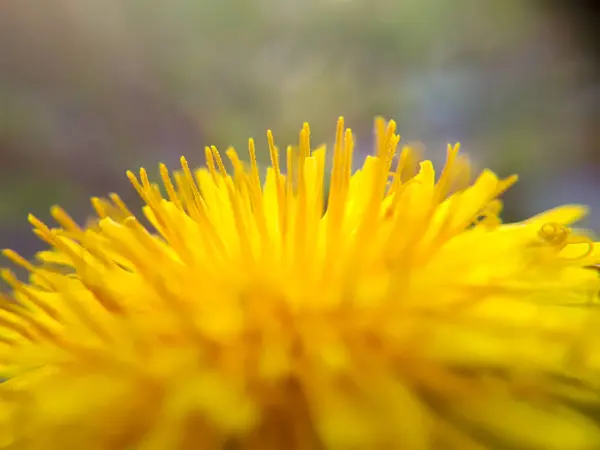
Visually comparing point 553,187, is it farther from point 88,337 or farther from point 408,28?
point 88,337

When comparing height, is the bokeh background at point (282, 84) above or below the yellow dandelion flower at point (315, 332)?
above

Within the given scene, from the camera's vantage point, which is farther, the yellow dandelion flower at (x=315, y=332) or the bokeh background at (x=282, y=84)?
the bokeh background at (x=282, y=84)

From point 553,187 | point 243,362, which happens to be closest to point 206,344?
point 243,362

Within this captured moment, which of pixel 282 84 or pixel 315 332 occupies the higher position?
pixel 282 84

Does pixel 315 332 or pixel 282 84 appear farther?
pixel 282 84
